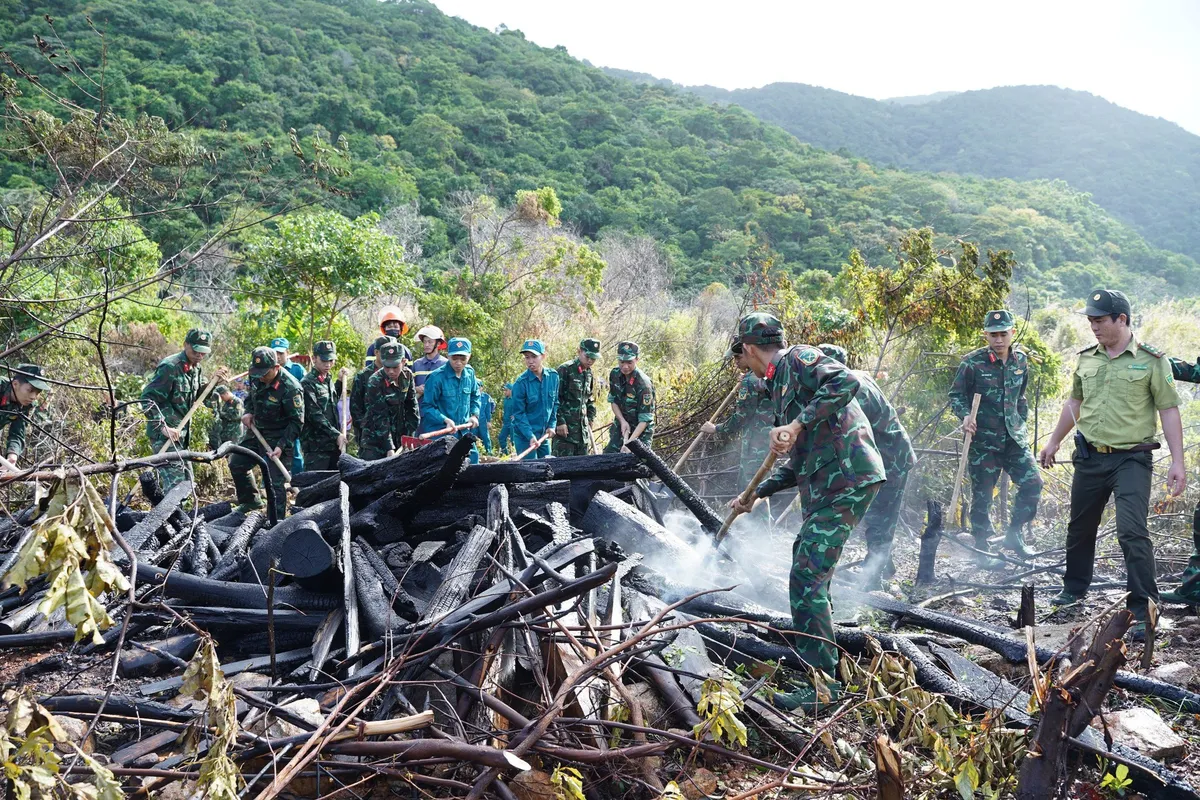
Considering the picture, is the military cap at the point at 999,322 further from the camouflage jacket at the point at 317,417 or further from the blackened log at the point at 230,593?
the camouflage jacket at the point at 317,417

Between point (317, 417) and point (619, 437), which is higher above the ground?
point (619, 437)

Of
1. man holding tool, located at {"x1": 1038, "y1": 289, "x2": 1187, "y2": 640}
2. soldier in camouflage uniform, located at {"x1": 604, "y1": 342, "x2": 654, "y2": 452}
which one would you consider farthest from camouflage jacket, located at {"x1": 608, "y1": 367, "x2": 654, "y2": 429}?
man holding tool, located at {"x1": 1038, "y1": 289, "x2": 1187, "y2": 640}

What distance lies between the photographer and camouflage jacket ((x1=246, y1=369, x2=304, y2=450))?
27.5ft

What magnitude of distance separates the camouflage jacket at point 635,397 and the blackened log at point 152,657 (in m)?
5.49

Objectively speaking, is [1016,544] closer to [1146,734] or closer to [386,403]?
[1146,734]

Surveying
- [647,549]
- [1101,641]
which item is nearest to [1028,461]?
[647,549]

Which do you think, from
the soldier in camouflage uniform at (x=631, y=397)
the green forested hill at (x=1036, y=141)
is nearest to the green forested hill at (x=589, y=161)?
the green forested hill at (x=1036, y=141)

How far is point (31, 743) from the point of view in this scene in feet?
6.21

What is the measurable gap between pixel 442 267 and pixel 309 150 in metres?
26.0

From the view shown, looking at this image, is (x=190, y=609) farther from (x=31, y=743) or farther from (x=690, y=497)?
(x=690, y=497)

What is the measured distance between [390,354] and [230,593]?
4.15m

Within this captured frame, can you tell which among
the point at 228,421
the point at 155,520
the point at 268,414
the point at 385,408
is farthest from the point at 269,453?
the point at 155,520

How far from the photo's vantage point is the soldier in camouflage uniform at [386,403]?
848 centimetres

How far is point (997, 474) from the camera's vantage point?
796cm
